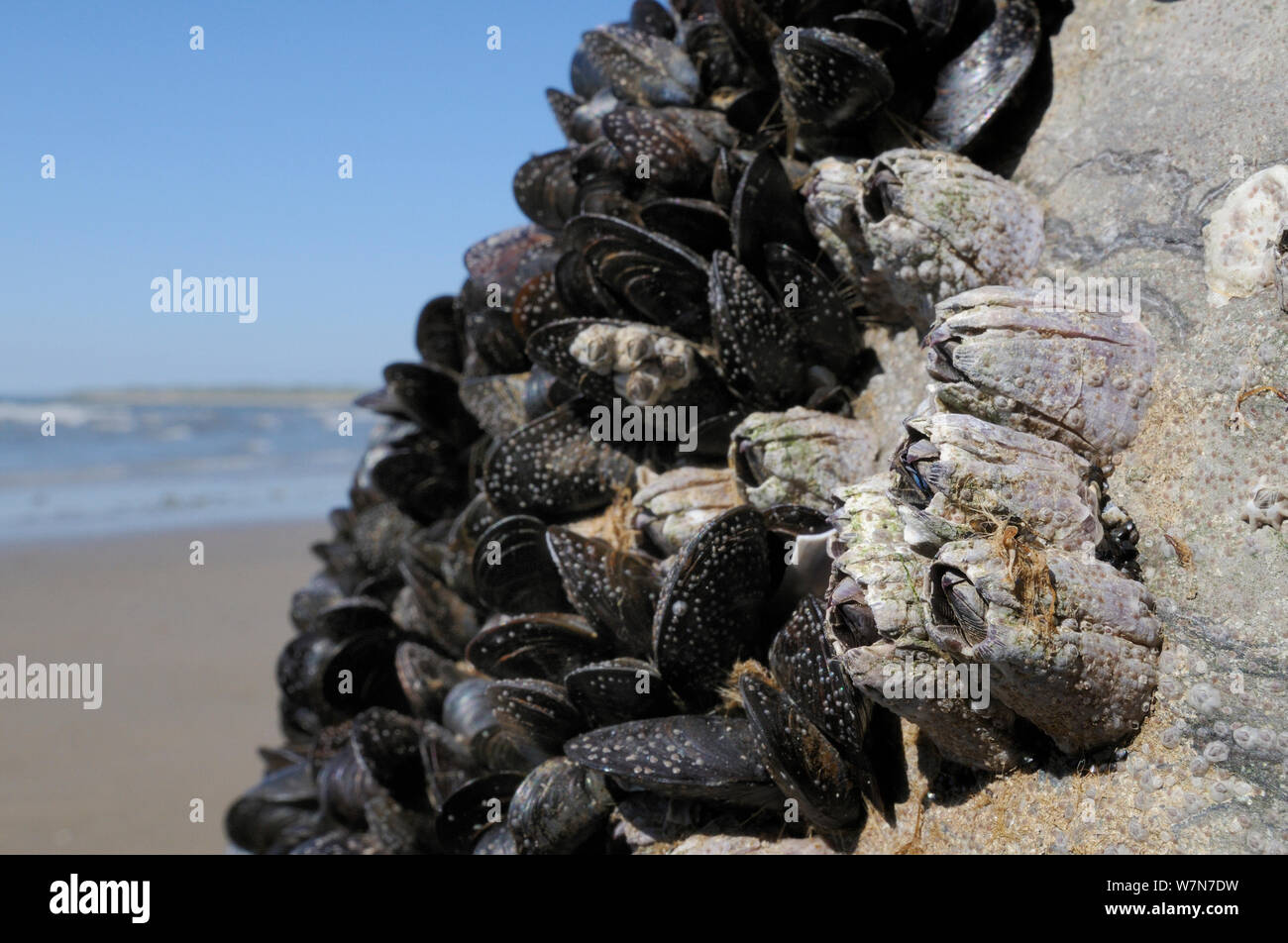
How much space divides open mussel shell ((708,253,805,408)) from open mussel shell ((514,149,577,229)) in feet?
3.99

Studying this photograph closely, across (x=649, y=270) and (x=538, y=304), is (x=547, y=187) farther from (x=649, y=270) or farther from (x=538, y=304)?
(x=649, y=270)

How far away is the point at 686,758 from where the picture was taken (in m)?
2.50

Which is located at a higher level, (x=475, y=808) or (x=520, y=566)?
(x=520, y=566)

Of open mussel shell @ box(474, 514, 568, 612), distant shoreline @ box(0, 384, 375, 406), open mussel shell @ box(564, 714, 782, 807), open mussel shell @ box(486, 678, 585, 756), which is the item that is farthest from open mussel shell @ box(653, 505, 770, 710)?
distant shoreline @ box(0, 384, 375, 406)

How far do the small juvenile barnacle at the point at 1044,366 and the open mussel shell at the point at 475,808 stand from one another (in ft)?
6.30

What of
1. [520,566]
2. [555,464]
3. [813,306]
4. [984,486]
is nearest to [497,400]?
[555,464]

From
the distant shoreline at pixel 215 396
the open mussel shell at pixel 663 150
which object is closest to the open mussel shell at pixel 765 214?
the open mussel shell at pixel 663 150

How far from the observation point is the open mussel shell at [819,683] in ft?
7.57

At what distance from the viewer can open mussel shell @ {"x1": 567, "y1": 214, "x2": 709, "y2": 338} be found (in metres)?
3.00

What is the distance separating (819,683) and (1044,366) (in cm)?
87

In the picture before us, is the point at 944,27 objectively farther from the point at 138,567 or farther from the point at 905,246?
the point at 138,567

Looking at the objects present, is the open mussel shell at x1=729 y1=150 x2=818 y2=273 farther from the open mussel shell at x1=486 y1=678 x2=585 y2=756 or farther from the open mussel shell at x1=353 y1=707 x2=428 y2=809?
the open mussel shell at x1=353 y1=707 x2=428 y2=809

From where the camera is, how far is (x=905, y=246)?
251 cm
